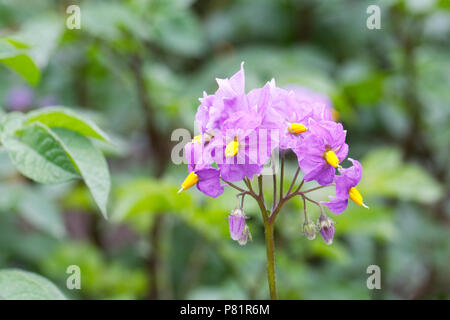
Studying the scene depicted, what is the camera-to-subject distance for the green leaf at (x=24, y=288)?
0.73m

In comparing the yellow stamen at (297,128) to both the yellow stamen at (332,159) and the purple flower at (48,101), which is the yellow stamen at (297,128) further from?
the purple flower at (48,101)

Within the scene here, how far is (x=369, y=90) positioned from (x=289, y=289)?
0.81 metres

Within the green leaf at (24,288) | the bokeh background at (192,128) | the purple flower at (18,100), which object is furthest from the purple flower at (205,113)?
the purple flower at (18,100)

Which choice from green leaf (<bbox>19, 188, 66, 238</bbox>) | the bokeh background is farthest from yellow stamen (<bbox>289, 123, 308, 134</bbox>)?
green leaf (<bbox>19, 188, 66, 238</bbox>)

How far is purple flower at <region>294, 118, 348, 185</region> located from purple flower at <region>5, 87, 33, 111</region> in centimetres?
174

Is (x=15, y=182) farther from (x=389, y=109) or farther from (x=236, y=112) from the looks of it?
(x=389, y=109)

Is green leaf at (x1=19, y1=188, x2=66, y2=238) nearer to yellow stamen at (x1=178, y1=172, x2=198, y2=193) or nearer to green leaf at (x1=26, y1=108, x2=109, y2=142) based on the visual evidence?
green leaf at (x1=26, y1=108, x2=109, y2=142)

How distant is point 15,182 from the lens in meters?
1.71

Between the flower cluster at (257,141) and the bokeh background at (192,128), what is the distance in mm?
492

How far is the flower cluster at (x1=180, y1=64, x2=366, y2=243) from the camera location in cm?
62

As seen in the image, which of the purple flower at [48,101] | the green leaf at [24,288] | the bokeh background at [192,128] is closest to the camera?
the green leaf at [24,288]
